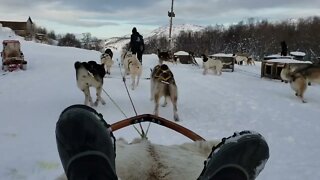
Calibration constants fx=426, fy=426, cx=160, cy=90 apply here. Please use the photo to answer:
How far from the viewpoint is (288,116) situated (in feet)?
27.7

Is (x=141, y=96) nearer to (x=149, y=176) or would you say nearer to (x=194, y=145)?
(x=194, y=145)

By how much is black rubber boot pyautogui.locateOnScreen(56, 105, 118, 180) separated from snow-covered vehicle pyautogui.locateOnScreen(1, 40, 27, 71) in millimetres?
14082

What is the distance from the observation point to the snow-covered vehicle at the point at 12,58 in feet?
50.3

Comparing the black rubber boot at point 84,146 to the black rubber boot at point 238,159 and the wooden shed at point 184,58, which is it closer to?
the black rubber boot at point 238,159

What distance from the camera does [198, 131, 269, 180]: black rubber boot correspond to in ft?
6.24

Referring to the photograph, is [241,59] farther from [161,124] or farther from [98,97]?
[161,124]

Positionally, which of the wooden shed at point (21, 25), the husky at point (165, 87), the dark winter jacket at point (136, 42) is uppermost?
the wooden shed at point (21, 25)

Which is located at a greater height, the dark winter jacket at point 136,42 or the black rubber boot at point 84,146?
the dark winter jacket at point 136,42

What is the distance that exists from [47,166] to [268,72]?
44.0 ft

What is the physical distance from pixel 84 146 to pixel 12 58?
14536 mm

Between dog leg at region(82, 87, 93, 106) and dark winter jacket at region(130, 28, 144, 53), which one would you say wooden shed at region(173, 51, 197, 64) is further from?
dog leg at region(82, 87, 93, 106)

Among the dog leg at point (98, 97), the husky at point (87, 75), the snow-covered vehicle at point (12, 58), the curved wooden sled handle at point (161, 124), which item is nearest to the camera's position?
the curved wooden sled handle at point (161, 124)

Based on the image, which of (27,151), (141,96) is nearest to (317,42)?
(141,96)

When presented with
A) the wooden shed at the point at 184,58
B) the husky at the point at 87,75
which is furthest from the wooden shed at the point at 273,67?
the wooden shed at the point at 184,58
